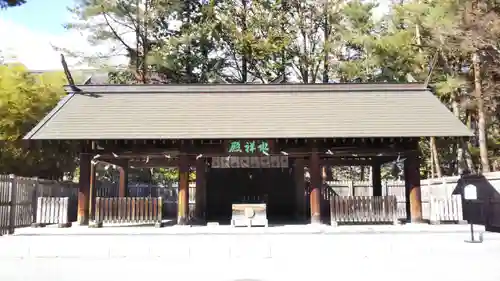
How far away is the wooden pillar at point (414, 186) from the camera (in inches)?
559

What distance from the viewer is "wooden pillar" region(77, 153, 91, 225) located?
14297 mm

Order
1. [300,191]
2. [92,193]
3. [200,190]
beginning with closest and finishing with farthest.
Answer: [92,193], [200,190], [300,191]

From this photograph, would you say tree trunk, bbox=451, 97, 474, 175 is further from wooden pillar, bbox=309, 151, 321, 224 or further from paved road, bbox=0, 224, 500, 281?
wooden pillar, bbox=309, 151, 321, 224

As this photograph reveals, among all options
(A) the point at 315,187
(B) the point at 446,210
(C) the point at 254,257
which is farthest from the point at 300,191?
(C) the point at 254,257

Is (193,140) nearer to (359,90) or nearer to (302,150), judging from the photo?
(302,150)

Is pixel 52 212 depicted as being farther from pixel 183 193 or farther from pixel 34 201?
pixel 183 193

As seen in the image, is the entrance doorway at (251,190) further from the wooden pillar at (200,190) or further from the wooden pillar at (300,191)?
the wooden pillar at (200,190)

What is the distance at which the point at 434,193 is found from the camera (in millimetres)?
18156

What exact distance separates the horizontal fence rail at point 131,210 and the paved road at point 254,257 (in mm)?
1982

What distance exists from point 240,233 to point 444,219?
715 centimetres

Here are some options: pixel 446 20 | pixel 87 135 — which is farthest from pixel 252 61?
pixel 87 135

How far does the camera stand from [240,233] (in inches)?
495

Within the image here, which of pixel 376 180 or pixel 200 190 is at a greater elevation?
pixel 376 180

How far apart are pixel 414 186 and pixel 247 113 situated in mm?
6439
